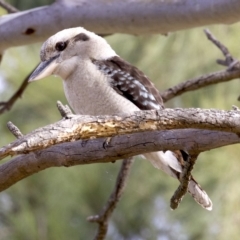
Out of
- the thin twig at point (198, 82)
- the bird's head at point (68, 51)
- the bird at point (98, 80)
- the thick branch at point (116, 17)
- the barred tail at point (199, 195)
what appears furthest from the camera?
the thin twig at point (198, 82)

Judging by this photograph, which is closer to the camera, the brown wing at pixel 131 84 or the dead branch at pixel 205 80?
the brown wing at pixel 131 84

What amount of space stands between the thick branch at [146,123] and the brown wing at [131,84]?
827mm

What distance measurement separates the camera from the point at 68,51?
228 centimetres

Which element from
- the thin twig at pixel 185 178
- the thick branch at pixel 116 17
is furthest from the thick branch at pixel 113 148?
the thick branch at pixel 116 17

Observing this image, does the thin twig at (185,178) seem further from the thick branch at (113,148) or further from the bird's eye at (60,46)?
the bird's eye at (60,46)

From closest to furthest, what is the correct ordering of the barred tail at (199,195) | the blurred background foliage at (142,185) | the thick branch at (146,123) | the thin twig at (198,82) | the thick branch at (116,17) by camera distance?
the thick branch at (146,123) → the barred tail at (199,195) → the thick branch at (116,17) → the thin twig at (198,82) → the blurred background foliage at (142,185)

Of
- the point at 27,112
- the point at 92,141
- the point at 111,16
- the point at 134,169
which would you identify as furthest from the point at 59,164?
the point at 27,112

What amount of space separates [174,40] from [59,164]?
229cm

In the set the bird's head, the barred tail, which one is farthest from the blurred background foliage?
the barred tail

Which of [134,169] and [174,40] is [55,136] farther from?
[174,40]

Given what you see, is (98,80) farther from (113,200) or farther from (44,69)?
(113,200)

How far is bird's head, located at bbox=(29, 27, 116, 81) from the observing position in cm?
221

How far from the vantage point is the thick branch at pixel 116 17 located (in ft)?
7.59

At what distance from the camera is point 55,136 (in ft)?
4.12
